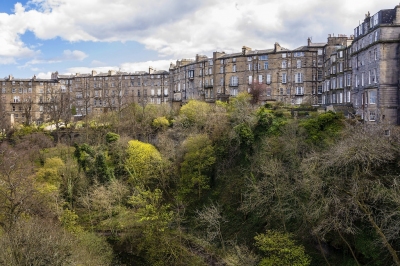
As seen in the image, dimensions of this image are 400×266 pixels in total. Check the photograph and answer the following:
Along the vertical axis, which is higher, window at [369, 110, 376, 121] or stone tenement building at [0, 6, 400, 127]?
stone tenement building at [0, 6, 400, 127]

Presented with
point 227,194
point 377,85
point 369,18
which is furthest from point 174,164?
point 369,18

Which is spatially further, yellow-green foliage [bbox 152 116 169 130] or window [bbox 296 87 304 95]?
window [bbox 296 87 304 95]

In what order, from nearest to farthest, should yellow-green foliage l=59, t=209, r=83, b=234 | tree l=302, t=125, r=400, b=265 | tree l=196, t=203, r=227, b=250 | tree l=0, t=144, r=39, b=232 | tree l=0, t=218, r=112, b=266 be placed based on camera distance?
tree l=0, t=218, r=112, b=266 → tree l=302, t=125, r=400, b=265 → tree l=0, t=144, r=39, b=232 → tree l=196, t=203, r=227, b=250 → yellow-green foliage l=59, t=209, r=83, b=234

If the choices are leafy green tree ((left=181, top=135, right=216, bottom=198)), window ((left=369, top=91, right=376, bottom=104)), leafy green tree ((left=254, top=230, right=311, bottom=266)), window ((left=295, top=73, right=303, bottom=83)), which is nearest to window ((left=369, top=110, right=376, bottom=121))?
window ((left=369, top=91, right=376, bottom=104))

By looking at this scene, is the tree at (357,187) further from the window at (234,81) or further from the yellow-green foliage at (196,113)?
the window at (234,81)

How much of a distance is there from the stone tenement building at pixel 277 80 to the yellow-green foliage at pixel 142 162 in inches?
564

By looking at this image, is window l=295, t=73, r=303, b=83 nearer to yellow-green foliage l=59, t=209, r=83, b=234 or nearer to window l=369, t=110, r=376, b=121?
window l=369, t=110, r=376, b=121

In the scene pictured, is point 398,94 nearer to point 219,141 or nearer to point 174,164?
point 219,141

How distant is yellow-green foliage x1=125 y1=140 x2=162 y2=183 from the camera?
33.8 meters

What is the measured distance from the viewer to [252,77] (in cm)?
5791

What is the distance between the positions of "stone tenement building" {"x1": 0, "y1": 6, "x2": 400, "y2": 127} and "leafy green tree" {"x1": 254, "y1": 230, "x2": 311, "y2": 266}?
1119cm

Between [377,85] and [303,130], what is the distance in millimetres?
8512

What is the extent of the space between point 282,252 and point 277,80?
3972 centimetres

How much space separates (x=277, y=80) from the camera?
56.2m
